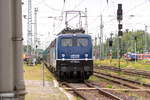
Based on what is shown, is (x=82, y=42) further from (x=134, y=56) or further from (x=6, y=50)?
(x=134, y=56)

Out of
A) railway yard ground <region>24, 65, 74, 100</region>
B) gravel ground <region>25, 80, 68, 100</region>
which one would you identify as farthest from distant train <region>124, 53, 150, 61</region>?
gravel ground <region>25, 80, 68, 100</region>

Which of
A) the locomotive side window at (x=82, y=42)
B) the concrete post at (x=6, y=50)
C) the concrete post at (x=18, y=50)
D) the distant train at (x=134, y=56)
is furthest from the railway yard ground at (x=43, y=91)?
the distant train at (x=134, y=56)

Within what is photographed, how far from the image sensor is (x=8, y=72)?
13.4ft

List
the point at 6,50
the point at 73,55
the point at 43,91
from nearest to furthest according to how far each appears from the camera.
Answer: the point at 6,50, the point at 43,91, the point at 73,55

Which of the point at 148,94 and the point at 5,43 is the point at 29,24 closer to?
the point at 148,94

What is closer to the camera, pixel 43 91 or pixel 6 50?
pixel 6 50

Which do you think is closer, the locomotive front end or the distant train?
the locomotive front end

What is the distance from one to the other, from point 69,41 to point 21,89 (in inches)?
821

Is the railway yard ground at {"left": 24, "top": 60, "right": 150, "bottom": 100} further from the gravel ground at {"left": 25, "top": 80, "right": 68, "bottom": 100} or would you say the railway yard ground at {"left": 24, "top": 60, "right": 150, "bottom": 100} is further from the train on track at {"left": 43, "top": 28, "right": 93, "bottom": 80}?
the train on track at {"left": 43, "top": 28, "right": 93, "bottom": 80}

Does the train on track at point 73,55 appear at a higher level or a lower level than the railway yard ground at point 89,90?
higher

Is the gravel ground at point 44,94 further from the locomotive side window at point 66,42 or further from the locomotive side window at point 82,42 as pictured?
the locomotive side window at point 82,42

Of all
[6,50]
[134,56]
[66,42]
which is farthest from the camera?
[134,56]

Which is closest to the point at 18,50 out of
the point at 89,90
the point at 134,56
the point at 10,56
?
the point at 10,56

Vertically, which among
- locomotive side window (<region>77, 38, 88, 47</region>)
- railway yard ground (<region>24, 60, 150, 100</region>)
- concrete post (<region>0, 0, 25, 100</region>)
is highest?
locomotive side window (<region>77, 38, 88, 47</region>)
